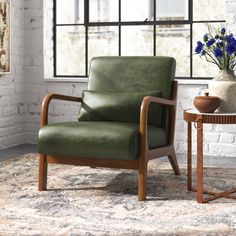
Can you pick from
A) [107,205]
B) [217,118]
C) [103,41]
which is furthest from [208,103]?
[103,41]

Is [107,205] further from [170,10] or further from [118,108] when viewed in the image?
[170,10]

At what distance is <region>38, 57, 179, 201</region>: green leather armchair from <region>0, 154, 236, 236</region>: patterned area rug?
158mm

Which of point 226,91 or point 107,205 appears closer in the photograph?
point 107,205

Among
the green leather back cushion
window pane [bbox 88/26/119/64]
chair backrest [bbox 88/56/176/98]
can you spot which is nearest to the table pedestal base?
the green leather back cushion

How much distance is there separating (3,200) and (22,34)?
2.39 m

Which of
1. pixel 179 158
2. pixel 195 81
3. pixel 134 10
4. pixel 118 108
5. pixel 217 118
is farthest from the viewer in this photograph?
pixel 134 10

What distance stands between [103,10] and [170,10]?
0.61 meters

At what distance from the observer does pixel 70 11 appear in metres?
5.04

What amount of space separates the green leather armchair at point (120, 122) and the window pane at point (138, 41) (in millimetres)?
1353

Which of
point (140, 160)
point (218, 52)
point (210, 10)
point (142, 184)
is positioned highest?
point (210, 10)

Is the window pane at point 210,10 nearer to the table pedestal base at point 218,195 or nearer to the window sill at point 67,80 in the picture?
the window sill at point 67,80

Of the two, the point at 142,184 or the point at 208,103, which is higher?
the point at 208,103

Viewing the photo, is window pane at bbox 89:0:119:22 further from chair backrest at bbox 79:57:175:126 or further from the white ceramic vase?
the white ceramic vase

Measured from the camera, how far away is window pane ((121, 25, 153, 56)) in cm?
494
